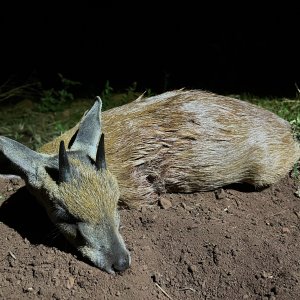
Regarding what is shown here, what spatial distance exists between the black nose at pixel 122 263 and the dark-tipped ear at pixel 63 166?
2.21 ft

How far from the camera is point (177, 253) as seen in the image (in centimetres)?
518

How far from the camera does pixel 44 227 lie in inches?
214

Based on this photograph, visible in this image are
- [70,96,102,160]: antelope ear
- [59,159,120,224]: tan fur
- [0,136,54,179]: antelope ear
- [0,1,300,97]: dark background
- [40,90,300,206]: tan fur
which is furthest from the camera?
[0,1,300,97]: dark background

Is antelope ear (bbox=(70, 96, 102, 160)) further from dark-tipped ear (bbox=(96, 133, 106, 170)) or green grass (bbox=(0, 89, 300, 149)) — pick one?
green grass (bbox=(0, 89, 300, 149))

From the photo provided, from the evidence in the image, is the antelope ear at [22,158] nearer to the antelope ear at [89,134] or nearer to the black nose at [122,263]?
the antelope ear at [89,134]

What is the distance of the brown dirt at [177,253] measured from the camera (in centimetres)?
491

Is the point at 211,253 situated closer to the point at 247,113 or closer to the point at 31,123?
the point at 247,113

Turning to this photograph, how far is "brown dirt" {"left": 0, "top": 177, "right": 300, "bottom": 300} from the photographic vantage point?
491cm

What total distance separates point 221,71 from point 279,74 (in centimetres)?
70

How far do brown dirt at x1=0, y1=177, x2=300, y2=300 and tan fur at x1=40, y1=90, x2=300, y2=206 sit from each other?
17 cm

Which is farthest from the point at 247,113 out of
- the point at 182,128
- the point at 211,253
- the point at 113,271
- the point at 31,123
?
the point at 31,123

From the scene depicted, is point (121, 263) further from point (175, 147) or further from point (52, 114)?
point (52, 114)

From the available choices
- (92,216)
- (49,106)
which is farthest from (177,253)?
(49,106)

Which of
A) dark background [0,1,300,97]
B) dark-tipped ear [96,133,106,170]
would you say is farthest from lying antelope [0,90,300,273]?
dark background [0,1,300,97]
